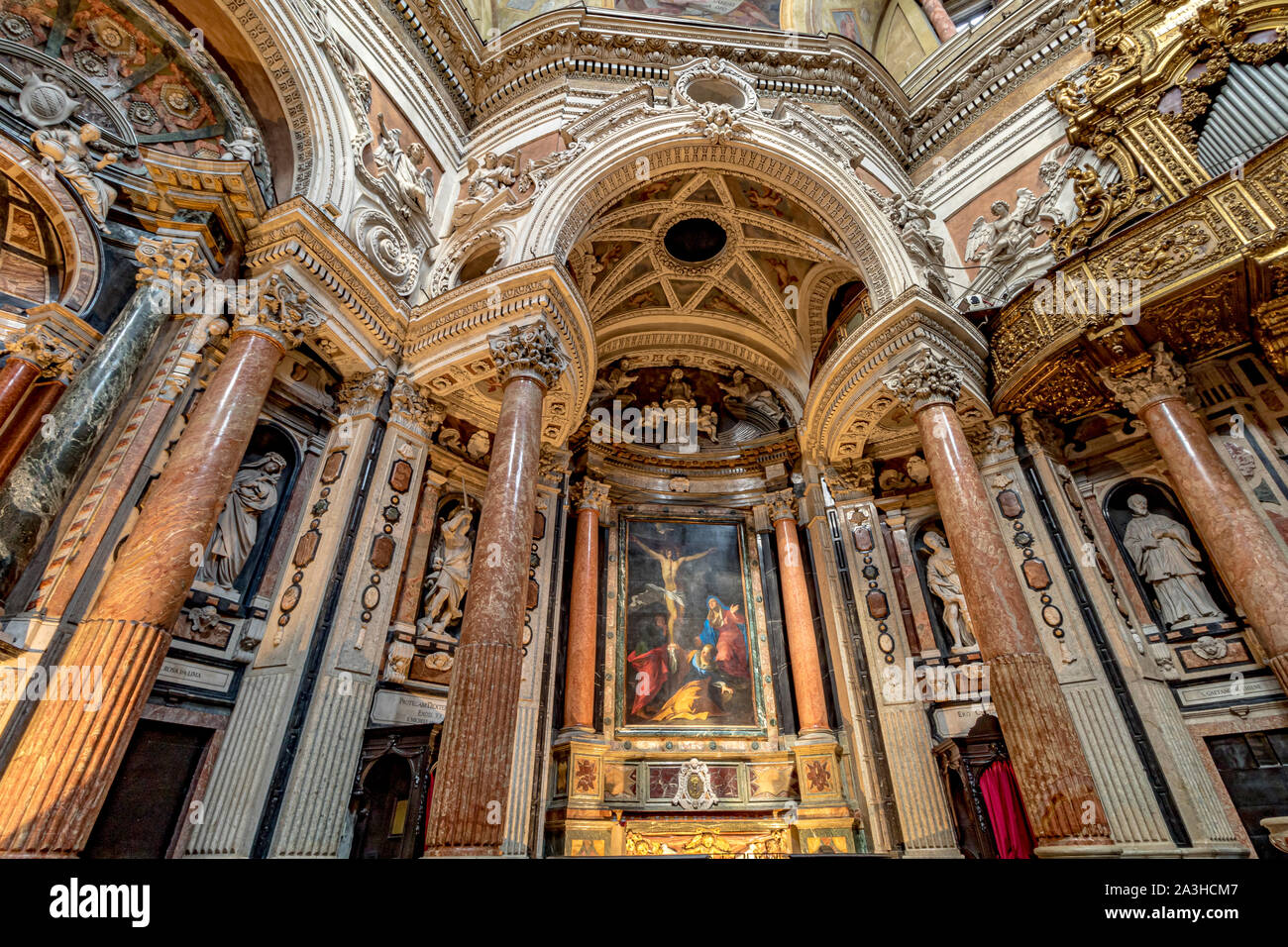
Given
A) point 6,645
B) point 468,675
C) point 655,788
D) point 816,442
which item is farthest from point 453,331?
point 655,788

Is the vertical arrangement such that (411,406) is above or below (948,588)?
above

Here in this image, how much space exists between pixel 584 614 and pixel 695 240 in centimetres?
703

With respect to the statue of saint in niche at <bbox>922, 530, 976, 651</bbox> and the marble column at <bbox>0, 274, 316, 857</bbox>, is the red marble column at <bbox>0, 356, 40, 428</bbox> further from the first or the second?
the statue of saint in niche at <bbox>922, 530, 976, 651</bbox>

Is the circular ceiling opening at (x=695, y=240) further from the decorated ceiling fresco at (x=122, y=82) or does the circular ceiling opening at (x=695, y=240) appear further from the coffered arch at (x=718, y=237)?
the decorated ceiling fresco at (x=122, y=82)

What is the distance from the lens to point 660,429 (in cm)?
1283

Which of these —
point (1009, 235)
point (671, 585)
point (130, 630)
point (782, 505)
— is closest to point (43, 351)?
point (130, 630)

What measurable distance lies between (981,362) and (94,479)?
10.4m

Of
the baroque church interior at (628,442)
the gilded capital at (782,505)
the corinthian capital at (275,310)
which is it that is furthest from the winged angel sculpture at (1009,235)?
the corinthian capital at (275,310)

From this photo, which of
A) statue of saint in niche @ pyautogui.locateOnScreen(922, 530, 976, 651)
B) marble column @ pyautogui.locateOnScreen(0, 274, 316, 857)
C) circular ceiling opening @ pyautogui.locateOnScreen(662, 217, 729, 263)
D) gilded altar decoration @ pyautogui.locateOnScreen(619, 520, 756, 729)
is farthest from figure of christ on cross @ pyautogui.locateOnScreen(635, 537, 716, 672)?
marble column @ pyautogui.locateOnScreen(0, 274, 316, 857)

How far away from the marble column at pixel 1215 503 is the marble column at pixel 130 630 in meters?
9.63

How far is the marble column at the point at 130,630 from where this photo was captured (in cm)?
397

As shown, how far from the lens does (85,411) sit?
17.7 ft

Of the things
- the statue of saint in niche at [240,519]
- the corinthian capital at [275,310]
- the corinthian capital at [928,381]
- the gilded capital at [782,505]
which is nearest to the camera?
the corinthian capital at [275,310]

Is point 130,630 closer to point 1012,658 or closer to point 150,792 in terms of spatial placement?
point 150,792
